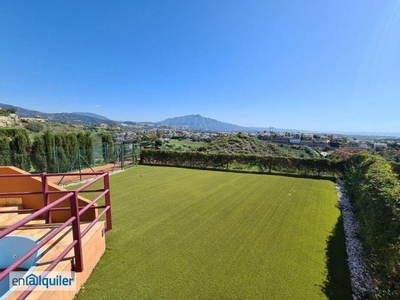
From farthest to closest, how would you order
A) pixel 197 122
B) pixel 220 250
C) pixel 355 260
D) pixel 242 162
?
1. pixel 197 122
2. pixel 242 162
3. pixel 220 250
4. pixel 355 260

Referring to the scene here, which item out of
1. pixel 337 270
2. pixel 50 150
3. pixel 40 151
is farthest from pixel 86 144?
pixel 337 270

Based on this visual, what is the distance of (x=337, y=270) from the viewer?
3.10 metres

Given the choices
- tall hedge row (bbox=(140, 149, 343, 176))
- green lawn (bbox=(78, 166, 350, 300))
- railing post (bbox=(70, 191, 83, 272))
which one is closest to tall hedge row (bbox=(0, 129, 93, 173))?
tall hedge row (bbox=(140, 149, 343, 176))

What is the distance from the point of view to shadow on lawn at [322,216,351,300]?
2.62 metres

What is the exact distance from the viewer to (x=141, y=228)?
430cm

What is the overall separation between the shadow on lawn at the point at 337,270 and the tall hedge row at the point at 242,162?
324 inches

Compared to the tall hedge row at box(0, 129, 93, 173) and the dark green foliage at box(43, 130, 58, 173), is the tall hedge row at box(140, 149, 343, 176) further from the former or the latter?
the dark green foliage at box(43, 130, 58, 173)

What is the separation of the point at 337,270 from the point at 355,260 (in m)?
0.59

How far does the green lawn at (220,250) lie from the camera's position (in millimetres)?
2584

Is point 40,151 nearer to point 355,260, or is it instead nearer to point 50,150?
point 50,150

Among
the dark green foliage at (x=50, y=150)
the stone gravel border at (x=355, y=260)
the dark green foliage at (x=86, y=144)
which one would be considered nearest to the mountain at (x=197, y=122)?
the dark green foliage at (x=86, y=144)

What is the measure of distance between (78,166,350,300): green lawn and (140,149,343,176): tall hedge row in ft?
19.0

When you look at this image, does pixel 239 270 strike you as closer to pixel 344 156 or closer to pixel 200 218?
pixel 200 218

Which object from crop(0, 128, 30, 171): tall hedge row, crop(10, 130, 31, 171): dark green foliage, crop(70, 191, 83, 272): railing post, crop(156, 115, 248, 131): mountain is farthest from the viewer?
crop(156, 115, 248, 131): mountain
